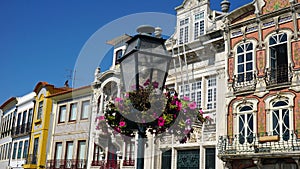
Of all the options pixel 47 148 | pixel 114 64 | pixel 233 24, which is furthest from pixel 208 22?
pixel 47 148

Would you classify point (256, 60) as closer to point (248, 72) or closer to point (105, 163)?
point (248, 72)

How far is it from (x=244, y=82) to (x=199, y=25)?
436 centimetres

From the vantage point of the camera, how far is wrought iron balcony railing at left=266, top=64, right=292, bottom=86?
1584 centimetres

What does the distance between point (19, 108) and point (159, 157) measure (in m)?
20.3

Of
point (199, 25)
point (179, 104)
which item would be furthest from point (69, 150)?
point (179, 104)

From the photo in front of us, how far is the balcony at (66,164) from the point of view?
25.9 m

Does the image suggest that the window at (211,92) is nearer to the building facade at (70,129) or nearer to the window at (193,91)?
the window at (193,91)

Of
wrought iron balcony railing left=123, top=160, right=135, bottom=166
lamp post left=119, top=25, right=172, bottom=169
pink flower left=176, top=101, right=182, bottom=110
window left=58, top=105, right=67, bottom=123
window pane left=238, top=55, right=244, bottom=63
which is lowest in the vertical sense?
wrought iron balcony railing left=123, top=160, right=135, bottom=166

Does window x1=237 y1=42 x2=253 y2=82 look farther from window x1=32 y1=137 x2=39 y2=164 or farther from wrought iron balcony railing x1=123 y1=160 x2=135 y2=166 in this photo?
window x1=32 y1=137 x2=39 y2=164

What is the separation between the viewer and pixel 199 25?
797 inches

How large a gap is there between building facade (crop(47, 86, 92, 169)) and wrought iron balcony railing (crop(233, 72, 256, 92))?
1177cm

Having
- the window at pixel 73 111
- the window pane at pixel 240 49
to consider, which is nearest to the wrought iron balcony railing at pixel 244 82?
the window pane at pixel 240 49

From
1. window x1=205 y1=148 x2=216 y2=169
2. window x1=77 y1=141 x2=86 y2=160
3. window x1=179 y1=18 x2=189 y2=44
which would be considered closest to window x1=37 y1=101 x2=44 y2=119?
window x1=77 y1=141 x2=86 y2=160

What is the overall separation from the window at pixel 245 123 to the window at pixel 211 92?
5.55 feet
